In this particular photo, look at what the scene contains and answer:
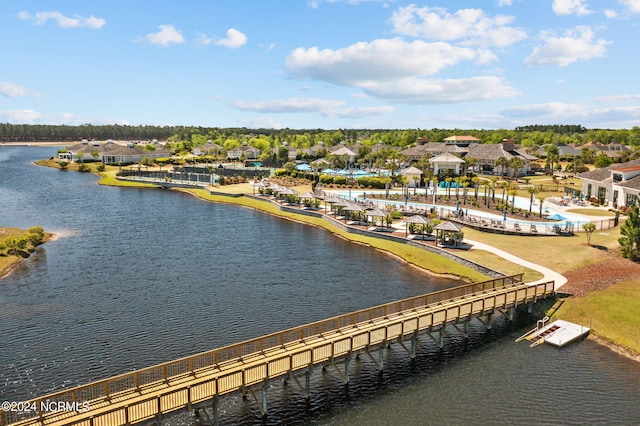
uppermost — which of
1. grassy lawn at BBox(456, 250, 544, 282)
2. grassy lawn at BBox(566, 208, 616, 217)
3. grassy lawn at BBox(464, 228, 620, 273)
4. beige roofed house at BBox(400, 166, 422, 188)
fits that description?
beige roofed house at BBox(400, 166, 422, 188)

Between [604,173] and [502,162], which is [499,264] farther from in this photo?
[502,162]

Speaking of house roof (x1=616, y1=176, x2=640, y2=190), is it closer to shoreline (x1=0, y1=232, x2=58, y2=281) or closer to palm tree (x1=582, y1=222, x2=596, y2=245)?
palm tree (x1=582, y1=222, x2=596, y2=245)

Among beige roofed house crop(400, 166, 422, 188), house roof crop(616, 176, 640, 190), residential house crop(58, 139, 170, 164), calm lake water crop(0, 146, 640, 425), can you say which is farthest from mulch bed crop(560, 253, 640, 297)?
residential house crop(58, 139, 170, 164)

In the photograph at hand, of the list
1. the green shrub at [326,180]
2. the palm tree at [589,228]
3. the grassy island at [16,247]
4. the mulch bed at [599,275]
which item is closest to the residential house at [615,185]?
the palm tree at [589,228]

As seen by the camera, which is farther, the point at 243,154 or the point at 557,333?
the point at 243,154

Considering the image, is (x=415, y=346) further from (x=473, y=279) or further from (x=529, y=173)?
(x=529, y=173)

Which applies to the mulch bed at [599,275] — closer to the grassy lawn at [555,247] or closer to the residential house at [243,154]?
the grassy lawn at [555,247]

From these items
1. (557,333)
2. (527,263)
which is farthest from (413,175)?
(557,333)
